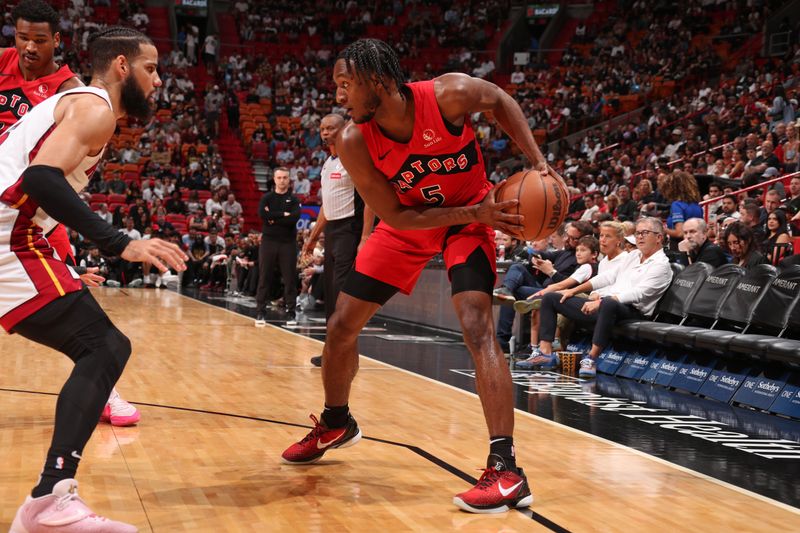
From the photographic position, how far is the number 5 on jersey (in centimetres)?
339

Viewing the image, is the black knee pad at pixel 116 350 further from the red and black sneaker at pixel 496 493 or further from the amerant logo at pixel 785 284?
the amerant logo at pixel 785 284

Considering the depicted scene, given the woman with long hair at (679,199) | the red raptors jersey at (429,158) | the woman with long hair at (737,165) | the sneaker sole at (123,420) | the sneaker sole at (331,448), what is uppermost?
the woman with long hair at (737,165)

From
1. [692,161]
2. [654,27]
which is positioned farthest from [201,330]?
[654,27]

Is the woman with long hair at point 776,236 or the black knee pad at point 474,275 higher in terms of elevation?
the woman with long hair at point 776,236

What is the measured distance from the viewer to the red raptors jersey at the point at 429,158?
3.27 metres

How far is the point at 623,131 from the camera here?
1944 centimetres

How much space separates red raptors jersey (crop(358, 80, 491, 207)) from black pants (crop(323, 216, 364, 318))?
9.44 feet

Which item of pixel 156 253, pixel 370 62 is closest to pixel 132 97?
pixel 156 253

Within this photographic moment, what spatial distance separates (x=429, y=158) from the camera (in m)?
3.32

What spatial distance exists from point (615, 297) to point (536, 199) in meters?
3.88

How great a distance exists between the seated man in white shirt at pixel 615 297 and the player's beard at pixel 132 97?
4589 millimetres

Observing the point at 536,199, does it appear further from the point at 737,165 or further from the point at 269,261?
the point at 737,165

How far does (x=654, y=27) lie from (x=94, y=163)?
2376cm

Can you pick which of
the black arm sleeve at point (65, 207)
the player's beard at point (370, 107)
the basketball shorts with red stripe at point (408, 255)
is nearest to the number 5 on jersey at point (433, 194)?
the basketball shorts with red stripe at point (408, 255)
